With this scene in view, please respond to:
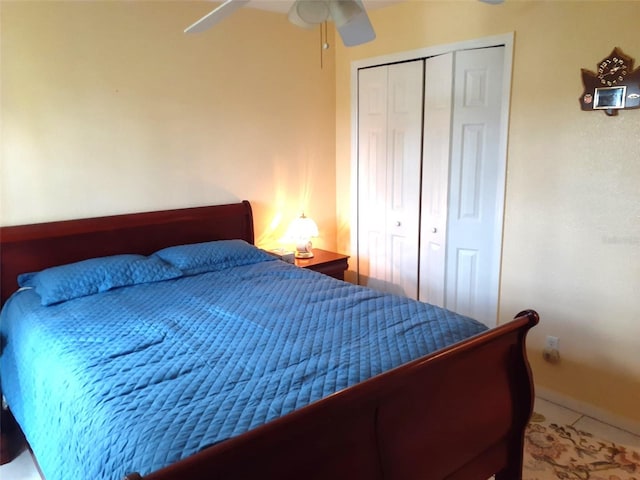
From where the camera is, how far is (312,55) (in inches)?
142

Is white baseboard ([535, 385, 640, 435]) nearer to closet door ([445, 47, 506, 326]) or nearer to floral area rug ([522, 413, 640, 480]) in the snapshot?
floral area rug ([522, 413, 640, 480])

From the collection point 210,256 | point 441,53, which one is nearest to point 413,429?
point 210,256

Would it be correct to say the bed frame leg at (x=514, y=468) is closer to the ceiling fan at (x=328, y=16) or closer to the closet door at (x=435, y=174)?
the closet door at (x=435, y=174)

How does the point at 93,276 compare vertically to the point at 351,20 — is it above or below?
below

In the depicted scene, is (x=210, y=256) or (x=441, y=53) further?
(x=441, y=53)

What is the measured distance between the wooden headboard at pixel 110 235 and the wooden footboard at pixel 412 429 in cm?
202

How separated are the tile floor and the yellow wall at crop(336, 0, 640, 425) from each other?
0.09m

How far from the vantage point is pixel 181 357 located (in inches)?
67.9

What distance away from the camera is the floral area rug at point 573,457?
7.08 feet

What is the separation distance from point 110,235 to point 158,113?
0.80 metres

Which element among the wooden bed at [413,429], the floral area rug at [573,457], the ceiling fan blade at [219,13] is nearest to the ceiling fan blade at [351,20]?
the ceiling fan blade at [219,13]

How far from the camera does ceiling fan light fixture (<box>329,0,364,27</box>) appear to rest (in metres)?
1.83

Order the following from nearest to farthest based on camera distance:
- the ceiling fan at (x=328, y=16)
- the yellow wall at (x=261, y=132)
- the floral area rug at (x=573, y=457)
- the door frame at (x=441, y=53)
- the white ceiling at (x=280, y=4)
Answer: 1. the ceiling fan at (x=328, y=16)
2. the floral area rug at (x=573, y=457)
3. the yellow wall at (x=261, y=132)
4. the door frame at (x=441, y=53)
5. the white ceiling at (x=280, y=4)

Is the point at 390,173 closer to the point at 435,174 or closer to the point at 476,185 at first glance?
the point at 435,174
